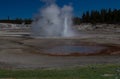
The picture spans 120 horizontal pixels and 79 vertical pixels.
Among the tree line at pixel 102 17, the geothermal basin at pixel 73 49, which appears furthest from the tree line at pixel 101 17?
the geothermal basin at pixel 73 49

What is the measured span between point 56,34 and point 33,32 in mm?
4526

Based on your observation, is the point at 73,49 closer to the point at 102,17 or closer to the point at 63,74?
the point at 63,74

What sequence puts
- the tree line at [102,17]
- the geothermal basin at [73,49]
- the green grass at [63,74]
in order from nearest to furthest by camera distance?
the green grass at [63,74] < the geothermal basin at [73,49] < the tree line at [102,17]

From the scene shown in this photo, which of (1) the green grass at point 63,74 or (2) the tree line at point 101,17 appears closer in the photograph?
(1) the green grass at point 63,74

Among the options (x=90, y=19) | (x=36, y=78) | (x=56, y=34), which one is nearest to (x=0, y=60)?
(x=36, y=78)

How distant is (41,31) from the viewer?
187 ft

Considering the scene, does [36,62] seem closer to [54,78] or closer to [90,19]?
[54,78]

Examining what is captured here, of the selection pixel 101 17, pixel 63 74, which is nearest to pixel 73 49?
pixel 63 74

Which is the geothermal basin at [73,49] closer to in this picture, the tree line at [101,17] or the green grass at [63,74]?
the green grass at [63,74]

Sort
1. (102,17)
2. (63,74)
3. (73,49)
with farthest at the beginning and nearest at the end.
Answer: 1. (102,17)
2. (73,49)
3. (63,74)

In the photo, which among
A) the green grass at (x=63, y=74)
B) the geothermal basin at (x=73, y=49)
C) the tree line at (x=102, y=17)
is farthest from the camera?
the tree line at (x=102, y=17)

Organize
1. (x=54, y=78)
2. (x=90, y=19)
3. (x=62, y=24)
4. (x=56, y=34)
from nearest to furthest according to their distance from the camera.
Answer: (x=54, y=78), (x=56, y=34), (x=62, y=24), (x=90, y=19)

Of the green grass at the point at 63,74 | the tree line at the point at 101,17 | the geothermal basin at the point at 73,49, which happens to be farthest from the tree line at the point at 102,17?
the green grass at the point at 63,74

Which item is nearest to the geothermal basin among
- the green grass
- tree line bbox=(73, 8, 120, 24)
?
the green grass
